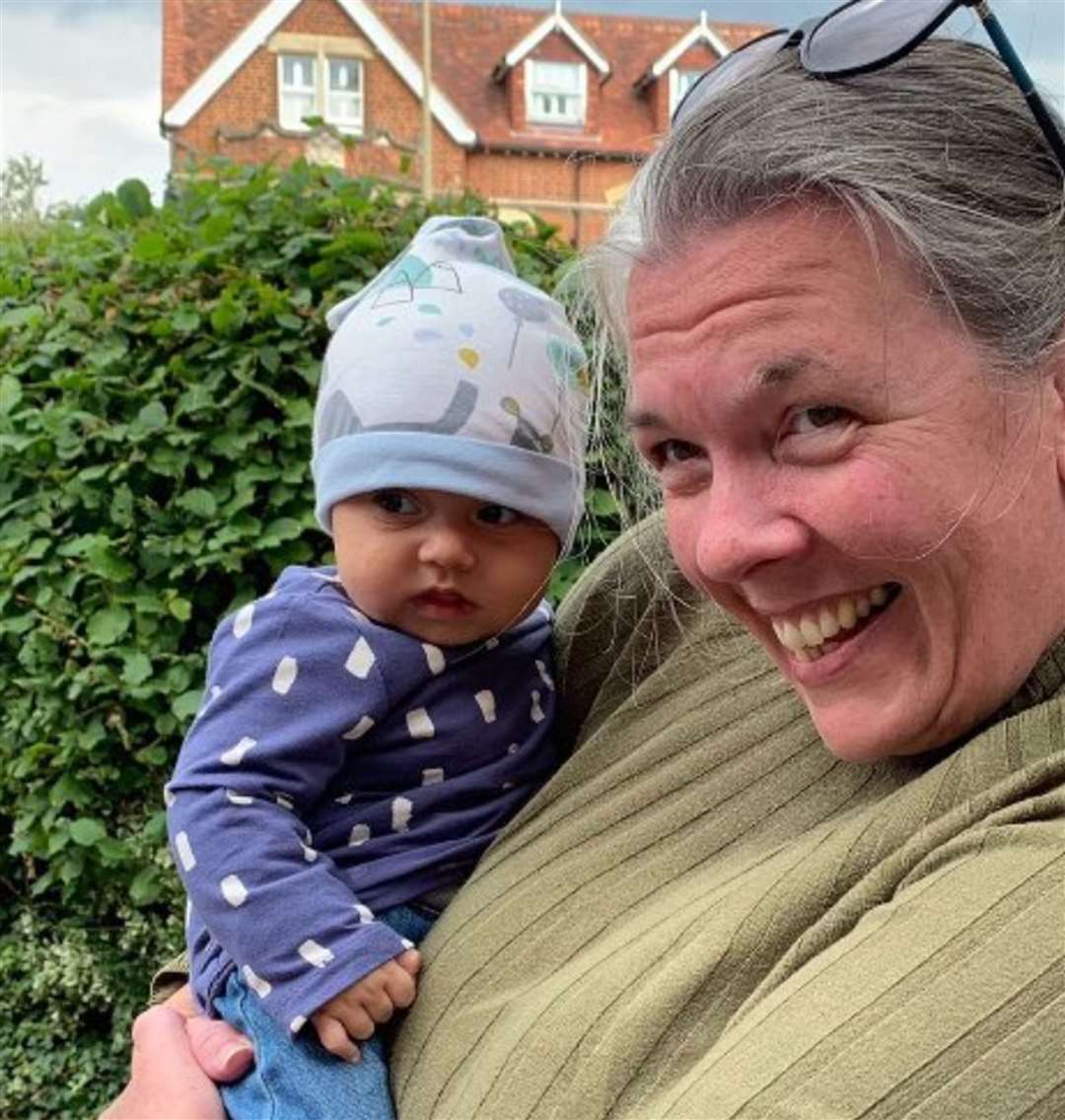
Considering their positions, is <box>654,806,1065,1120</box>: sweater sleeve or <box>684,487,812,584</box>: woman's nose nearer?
<box>654,806,1065,1120</box>: sweater sleeve

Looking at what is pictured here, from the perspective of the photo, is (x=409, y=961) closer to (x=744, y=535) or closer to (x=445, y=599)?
(x=445, y=599)

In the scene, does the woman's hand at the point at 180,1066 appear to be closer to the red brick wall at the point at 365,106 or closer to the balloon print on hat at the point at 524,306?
the balloon print on hat at the point at 524,306

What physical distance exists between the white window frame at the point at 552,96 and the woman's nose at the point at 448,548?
109ft

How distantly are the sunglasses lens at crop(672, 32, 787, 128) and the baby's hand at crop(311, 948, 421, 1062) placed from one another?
1094 millimetres

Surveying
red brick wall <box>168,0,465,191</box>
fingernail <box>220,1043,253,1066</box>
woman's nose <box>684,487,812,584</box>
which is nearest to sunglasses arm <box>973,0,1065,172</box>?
woman's nose <box>684,487,812,584</box>

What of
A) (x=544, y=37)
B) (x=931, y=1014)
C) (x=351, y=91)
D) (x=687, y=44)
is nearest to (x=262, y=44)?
(x=351, y=91)

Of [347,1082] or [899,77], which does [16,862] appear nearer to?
[347,1082]

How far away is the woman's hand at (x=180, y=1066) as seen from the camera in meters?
2.17

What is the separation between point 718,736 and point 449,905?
455mm

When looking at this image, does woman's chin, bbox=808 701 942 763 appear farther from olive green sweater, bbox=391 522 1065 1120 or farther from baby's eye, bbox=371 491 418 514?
baby's eye, bbox=371 491 418 514

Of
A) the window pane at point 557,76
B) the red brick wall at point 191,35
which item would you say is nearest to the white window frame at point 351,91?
the red brick wall at point 191,35

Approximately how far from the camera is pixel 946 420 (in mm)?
1530

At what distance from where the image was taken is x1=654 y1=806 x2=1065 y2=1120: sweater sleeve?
127 cm

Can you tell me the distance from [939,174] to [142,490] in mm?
3144
